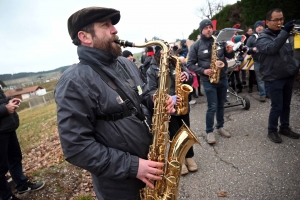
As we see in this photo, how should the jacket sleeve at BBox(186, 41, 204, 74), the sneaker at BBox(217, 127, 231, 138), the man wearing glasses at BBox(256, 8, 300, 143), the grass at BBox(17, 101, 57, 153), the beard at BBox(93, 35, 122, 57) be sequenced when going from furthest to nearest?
1. the grass at BBox(17, 101, 57, 153)
2. the sneaker at BBox(217, 127, 231, 138)
3. the jacket sleeve at BBox(186, 41, 204, 74)
4. the man wearing glasses at BBox(256, 8, 300, 143)
5. the beard at BBox(93, 35, 122, 57)

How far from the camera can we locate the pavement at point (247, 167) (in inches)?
115

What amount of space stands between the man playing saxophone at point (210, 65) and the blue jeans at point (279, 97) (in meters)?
0.92

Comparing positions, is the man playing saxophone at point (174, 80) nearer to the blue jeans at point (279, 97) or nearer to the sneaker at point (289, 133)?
the blue jeans at point (279, 97)

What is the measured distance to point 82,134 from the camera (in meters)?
1.56

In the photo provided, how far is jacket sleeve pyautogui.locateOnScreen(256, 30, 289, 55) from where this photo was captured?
3389mm

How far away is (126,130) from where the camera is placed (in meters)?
1.77

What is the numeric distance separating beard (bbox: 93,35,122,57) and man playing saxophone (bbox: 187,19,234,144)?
2.67m

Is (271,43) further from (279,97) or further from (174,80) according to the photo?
(174,80)

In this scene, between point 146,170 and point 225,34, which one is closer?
point 146,170

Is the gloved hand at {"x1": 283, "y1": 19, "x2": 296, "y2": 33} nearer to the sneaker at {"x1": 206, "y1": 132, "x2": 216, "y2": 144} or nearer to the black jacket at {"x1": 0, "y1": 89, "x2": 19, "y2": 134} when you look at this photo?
the sneaker at {"x1": 206, "y1": 132, "x2": 216, "y2": 144}

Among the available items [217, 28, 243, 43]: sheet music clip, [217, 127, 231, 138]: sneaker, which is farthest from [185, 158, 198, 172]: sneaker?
[217, 28, 243, 43]: sheet music clip

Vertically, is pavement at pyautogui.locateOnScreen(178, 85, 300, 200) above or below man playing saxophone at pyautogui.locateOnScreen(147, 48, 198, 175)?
below

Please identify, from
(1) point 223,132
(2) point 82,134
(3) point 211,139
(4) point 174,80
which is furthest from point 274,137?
(2) point 82,134

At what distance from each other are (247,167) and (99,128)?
9.59ft
